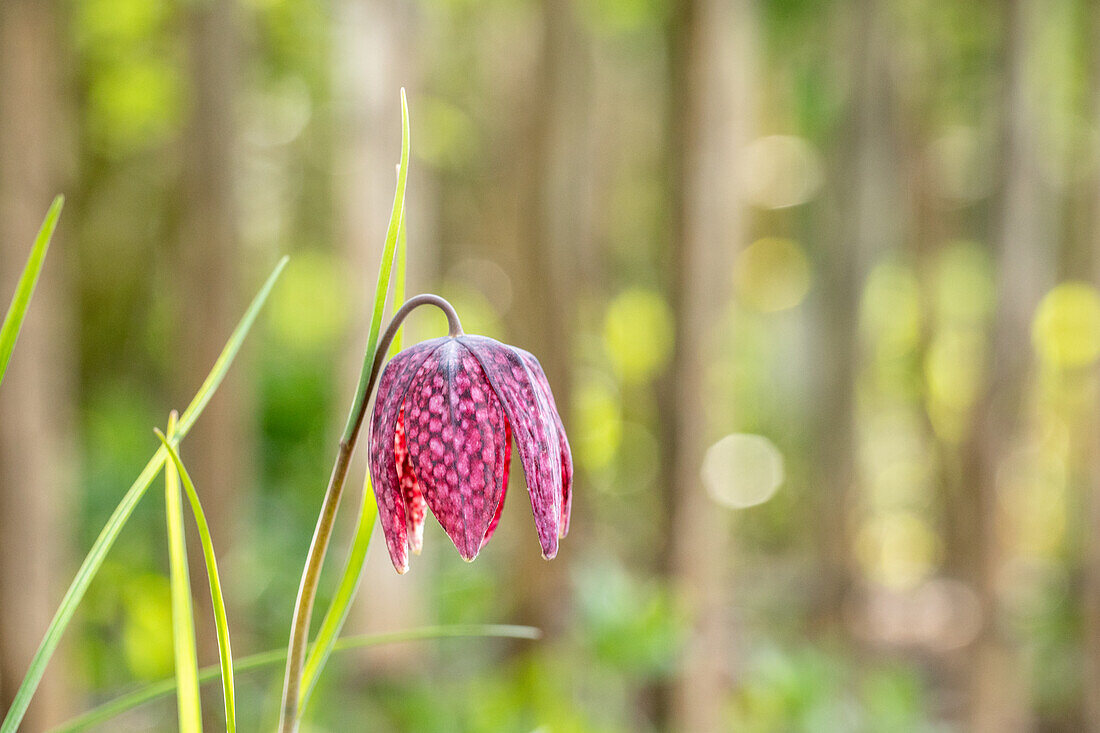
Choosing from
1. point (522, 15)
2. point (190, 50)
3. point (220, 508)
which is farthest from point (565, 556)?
point (522, 15)

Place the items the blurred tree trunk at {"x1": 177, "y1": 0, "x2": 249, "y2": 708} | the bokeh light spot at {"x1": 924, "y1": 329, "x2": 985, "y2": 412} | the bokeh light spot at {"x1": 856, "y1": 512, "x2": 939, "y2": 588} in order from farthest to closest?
the bokeh light spot at {"x1": 856, "y1": 512, "x2": 939, "y2": 588}
the bokeh light spot at {"x1": 924, "y1": 329, "x2": 985, "y2": 412}
the blurred tree trunk at {"x1": 177, "y1": 0, "x2": 249, "y2": 708}

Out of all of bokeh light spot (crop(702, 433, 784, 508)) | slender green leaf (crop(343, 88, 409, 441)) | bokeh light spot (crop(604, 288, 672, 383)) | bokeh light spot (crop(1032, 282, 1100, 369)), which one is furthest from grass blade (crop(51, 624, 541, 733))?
bokeh light spot (crop(1032, 282, 1100, 369))

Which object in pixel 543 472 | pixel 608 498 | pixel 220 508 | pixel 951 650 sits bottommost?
pixel 951 650

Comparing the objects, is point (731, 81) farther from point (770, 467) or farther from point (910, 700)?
point (770, 467)

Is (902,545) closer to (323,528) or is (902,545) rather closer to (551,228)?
(551,228)

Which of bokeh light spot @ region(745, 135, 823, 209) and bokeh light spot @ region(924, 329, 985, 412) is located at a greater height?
bokeh light spot @ region(745, 135, 823, 209)

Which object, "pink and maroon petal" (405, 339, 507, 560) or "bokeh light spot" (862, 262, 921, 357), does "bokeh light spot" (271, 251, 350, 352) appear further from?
"pink and maroon petal" (405, 339, 507, 560)
